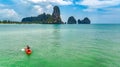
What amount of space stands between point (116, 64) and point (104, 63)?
5.55ft

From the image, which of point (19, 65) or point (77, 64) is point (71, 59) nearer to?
point (77, 64)

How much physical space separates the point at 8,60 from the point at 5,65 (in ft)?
9.45

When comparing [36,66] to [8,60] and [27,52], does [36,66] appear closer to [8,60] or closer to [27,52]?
[8,60]

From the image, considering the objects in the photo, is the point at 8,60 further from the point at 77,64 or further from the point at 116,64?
the point at 116,64

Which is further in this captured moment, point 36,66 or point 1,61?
point 1,61

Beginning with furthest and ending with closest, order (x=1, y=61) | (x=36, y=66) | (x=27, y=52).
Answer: (x=27, y=52) → (x=1, y=61) → (x=36, y=66)

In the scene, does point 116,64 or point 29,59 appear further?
point 29,59

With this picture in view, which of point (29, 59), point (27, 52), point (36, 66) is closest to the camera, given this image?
point (36, 66)

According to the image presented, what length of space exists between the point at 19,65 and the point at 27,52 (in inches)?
318

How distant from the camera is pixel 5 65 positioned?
26.9 metres

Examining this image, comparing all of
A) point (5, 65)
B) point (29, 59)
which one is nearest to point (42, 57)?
point (29, 59)

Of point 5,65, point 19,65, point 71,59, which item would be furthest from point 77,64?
point 5,65

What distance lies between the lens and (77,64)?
2761 centimetres

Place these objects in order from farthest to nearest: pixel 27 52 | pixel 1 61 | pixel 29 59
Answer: pixel 27 52 → pixel 29 59 → pixel 1 61
